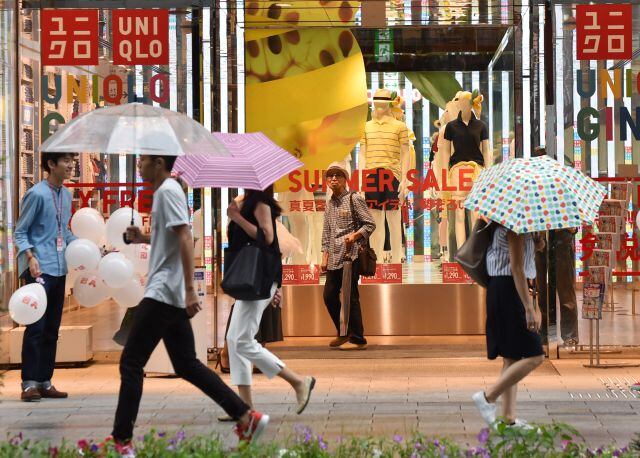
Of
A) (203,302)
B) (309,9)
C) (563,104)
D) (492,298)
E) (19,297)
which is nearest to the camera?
(492,298)

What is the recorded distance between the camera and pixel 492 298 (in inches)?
244

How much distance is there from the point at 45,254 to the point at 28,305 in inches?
14.9

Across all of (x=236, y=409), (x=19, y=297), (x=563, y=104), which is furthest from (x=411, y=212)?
(x=236, y=409)

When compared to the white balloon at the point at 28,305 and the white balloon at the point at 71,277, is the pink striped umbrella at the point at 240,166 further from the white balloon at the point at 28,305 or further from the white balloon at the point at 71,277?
the white balloon at the point at 71,277

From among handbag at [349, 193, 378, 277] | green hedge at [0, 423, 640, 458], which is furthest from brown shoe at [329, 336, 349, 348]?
green hedge at [0, 423, 640, 458]

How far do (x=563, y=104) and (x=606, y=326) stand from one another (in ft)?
5.61

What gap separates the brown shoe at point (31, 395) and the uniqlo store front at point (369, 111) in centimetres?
174

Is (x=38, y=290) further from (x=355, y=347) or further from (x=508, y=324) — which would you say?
(x=355, y=347)

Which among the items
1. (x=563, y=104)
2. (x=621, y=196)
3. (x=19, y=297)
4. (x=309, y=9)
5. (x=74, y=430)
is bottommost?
(x=74, y=430)

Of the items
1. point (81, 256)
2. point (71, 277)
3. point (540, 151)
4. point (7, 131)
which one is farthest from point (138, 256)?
point (540, 151)

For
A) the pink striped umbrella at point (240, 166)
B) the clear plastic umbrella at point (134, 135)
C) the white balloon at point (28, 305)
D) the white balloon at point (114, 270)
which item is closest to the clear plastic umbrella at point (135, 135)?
the clear plastic umbrella at point (134, 135)

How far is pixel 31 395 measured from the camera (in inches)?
299

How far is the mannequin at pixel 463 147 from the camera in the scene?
10375 millimetres

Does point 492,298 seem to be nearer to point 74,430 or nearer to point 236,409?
point 236,409
